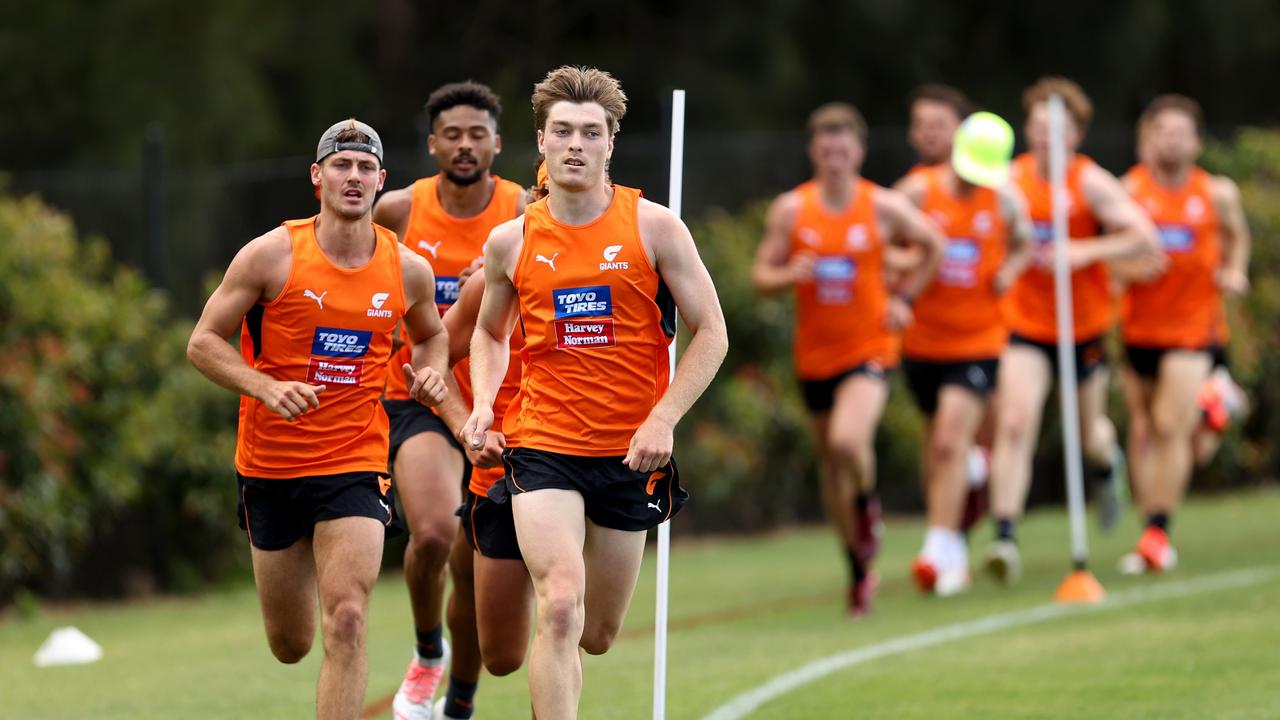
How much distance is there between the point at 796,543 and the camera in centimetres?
1731

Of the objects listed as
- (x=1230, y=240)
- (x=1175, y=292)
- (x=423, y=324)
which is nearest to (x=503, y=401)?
(x=423, y=324)

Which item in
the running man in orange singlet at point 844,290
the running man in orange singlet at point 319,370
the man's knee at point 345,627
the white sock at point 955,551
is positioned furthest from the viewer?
the white sock at point 955,551

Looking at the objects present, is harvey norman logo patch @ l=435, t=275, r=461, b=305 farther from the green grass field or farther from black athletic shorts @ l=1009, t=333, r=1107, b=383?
black athletic shorts @ l=1009, t=333, r=1107, b=383

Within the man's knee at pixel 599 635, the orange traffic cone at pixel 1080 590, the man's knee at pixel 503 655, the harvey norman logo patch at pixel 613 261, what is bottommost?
the orange traffic cone at pixel 1080 590

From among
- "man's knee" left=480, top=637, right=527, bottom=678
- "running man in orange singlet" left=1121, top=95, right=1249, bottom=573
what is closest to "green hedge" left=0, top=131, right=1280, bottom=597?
"running man in orange singlet" left=1121, top=95, right=1249, bottom=573

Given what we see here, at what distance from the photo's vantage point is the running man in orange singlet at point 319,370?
746cm

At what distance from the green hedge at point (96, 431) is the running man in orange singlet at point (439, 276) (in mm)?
4493

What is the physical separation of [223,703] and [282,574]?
210 cm

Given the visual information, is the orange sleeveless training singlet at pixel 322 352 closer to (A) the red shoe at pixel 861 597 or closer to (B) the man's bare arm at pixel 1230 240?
(A) the red shoe at pixel 861 597

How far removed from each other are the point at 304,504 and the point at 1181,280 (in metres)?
8.41

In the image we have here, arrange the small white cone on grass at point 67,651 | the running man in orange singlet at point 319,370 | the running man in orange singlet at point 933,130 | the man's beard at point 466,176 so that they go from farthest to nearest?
the running man in orange singlet at point 933,130
the small white cone on grass at point 67,651
the man's beard at point 466,176
the running man in orange singlet at point 319,370

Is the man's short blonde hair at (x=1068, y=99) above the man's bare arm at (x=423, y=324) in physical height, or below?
above

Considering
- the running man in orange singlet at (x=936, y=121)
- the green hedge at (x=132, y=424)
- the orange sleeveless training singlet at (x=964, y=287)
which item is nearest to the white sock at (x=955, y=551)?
the orange sleeveless training singlet at (x=964, y=287)

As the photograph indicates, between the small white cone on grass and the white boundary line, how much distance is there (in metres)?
3.87
